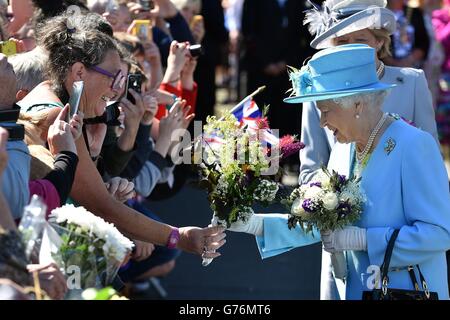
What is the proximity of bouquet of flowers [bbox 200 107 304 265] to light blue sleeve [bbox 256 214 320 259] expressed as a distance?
6.8 inches

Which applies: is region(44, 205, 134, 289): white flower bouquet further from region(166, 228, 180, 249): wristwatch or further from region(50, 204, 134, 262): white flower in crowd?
region(166, 228, 180, 249): wristwatch

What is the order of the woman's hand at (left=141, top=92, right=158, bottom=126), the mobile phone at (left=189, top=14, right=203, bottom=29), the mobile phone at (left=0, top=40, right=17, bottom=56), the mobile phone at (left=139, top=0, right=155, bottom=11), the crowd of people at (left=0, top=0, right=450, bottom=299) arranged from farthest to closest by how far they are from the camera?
the mobile phone at (left=189, top=14, right=203, bottom=29), the mobile phone at (left=139, top=0, right=155, bottom=11), the woman's hand at (left=141, top=92, right=158, bottom=126), the mobile phone at (left=0, top=40, right=17, bottom=56), the crowd of people at (left=0, top=0, right=450, bottom=299)

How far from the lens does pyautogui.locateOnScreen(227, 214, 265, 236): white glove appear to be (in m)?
→ 4.34

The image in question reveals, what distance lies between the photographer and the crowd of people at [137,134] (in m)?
3.76

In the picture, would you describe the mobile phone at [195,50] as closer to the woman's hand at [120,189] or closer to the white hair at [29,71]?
the white hair at [29,71]

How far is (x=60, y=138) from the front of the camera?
3955 mm

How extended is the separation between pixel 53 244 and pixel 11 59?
193 cm

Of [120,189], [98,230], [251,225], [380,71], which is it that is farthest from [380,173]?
[98,230]

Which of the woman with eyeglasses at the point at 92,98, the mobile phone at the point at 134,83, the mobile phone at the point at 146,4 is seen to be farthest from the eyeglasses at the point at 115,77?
the mobile phone at the point at 146,4

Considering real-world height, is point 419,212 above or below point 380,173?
below

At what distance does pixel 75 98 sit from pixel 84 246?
42.1 inches

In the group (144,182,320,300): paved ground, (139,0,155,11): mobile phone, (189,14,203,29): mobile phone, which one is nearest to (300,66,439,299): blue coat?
(144,182,320,300): paved ground

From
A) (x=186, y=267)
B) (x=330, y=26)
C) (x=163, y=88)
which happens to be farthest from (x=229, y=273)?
(x=330, y=26)

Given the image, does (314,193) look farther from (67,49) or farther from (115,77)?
(67,49)
